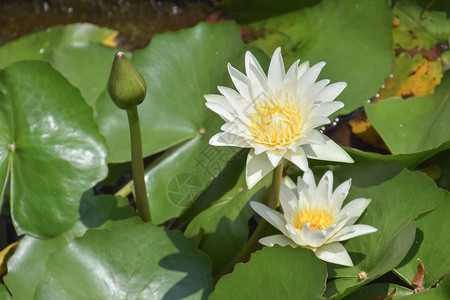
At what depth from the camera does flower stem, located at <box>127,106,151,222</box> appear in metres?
1.55

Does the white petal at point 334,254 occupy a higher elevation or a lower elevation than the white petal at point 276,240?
lower

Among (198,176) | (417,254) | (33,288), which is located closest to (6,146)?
(33,288)

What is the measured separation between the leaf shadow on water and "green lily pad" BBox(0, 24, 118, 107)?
90 cm

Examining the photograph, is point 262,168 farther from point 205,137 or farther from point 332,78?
point 332,78

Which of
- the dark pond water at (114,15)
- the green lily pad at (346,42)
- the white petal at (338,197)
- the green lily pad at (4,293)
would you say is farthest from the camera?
the dark pond water at (114,15)

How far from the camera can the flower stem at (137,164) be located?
155cm

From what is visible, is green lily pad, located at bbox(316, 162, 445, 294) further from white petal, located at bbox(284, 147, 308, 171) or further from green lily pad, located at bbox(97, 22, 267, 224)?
green lily pad, located at bbox(97, 22, 267, 224)

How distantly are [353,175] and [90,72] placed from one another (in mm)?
1328

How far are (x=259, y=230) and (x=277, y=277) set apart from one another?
0.30 meters

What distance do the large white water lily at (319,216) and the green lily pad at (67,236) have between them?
0.57 metres

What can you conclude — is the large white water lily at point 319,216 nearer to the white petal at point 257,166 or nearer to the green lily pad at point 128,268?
the white petal at point 257,166

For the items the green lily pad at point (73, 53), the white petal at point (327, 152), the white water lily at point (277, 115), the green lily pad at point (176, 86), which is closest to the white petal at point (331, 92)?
the white water lily at point (277, 115)

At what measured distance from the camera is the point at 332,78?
7.09 ft

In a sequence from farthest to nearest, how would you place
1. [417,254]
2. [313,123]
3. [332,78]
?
[332,78], [417,254], [313,123]
